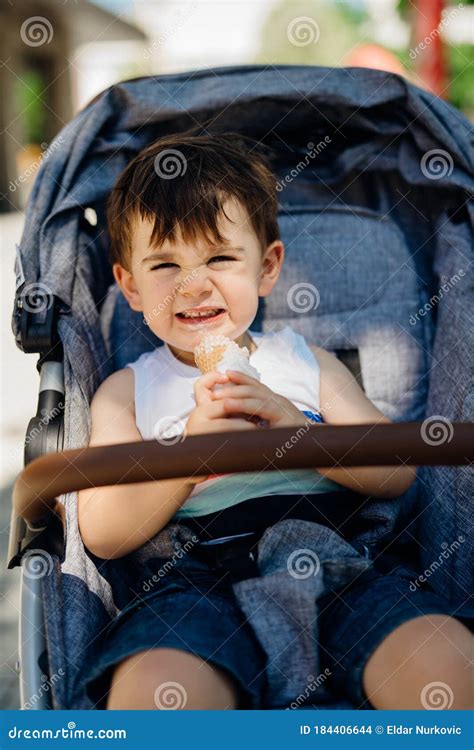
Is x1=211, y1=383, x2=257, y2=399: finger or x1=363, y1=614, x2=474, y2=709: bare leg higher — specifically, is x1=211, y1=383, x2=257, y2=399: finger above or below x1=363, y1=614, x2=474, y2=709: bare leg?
above

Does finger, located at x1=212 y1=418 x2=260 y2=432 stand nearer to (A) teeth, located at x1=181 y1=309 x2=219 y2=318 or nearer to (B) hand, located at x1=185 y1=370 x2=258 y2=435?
(B) hand, located at x1=185 y1=370 x2=258 y2=435

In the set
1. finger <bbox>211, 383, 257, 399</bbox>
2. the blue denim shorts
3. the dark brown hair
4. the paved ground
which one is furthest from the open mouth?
the paved ground

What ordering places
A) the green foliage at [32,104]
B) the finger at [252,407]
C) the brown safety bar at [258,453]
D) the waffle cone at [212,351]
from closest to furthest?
the brown safety bar at [258,453] → the finger at [252,407] → the waffle cone at [212,351] → the green foliage at [32,104]

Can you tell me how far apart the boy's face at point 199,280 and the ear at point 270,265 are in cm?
7

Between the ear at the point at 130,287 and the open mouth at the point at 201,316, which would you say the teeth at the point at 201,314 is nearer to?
the open mouth at the point at 201,316

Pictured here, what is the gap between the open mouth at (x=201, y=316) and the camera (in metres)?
1.66

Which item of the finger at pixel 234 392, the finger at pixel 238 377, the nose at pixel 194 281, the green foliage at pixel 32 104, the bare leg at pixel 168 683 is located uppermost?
the green foliage at pixel 32 104

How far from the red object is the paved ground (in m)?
3.93

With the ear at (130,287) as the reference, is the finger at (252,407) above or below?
below

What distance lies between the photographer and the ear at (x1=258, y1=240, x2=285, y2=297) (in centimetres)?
180

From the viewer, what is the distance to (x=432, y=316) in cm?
215

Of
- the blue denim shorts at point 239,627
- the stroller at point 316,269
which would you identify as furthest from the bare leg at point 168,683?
the stroller at point 316,269

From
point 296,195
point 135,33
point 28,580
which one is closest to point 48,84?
point 135,33

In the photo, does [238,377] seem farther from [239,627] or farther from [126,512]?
[239,627]
